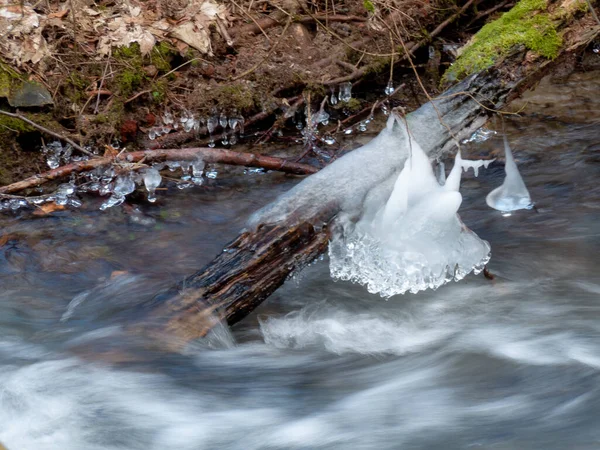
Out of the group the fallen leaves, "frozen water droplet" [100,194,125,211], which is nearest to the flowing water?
"frozen water droplet" [100,194,125,211]

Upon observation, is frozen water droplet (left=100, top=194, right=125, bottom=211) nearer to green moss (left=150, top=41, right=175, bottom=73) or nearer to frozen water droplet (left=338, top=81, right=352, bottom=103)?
green moss (left=150, top=41, right=175, bottom=73)

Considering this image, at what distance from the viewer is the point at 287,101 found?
562cm

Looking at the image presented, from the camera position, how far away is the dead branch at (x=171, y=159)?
446 cm

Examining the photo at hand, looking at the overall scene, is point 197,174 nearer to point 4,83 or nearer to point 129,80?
point 129,80

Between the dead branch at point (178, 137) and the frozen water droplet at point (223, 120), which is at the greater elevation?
the frozen water droplet at point (223, 120)

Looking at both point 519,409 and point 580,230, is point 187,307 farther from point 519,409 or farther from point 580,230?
point 580,230

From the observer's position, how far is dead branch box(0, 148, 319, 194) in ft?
14.6

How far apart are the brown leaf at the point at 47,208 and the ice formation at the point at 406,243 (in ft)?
8.08

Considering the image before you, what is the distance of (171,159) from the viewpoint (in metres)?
4.61

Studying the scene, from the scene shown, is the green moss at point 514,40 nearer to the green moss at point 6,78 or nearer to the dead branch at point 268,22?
the dead branch at point 268,22

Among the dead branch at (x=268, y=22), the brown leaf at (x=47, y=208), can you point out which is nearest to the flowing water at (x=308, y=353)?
the brown leaf at (x=47, y=208)

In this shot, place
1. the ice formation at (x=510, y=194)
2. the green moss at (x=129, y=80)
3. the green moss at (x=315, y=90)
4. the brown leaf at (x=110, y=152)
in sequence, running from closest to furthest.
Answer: the ice formation at (x=510, y=194) < the brown leaf at (x=110, y=152) < the green moss at (x=129, y=80) < the green moss at (x=315, y=90)

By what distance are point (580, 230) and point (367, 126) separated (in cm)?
222

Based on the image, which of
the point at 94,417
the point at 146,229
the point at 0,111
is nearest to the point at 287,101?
the point at 146,229
